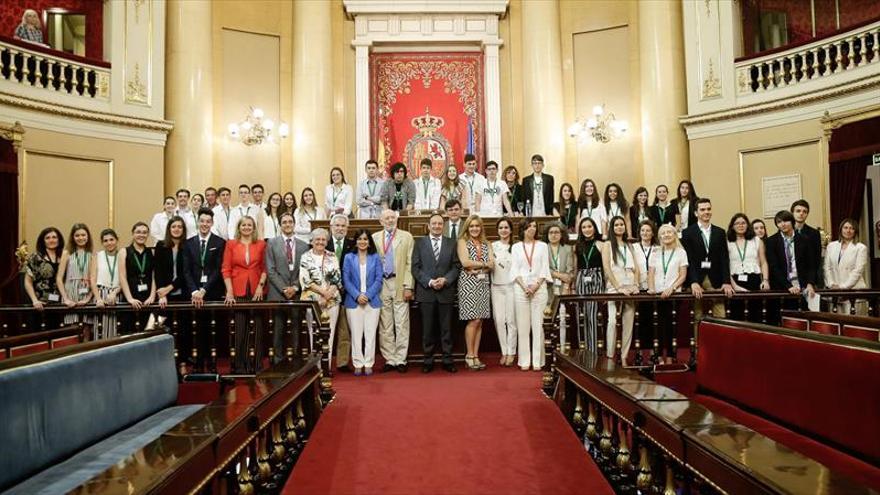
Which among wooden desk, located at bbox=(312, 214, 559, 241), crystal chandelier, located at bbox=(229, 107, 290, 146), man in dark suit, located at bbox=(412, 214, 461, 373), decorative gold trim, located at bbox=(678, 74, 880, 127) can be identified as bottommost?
man in dark suit, located at bbox=(412, 214, 461, 373)

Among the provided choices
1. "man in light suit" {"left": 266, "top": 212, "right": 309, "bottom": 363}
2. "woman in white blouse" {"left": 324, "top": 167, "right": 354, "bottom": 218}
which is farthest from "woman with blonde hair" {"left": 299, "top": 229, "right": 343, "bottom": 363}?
"woman in white blouse" {"left": 324, "top": 167, "right": 354, "bottom": 218}

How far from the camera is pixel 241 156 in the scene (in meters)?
10.9

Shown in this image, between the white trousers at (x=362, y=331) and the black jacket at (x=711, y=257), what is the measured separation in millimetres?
2831

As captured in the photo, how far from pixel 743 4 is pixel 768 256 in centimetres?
682

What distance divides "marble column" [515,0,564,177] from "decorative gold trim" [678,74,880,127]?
77.5 inches

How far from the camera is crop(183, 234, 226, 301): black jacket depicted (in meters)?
5.68

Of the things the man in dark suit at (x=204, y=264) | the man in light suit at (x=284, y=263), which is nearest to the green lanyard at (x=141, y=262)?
the man in dark suit at (x=204, y=264)

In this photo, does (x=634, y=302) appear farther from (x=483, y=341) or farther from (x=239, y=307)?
(x=239, y=307)

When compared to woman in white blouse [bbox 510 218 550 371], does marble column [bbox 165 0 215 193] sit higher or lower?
higher

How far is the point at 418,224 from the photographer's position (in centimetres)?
734

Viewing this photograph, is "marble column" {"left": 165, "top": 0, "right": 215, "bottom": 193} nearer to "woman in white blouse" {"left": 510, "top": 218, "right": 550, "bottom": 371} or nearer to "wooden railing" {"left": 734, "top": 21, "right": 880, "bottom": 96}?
"woman in white blouse" {"left": 510, "top": 218, "right": 550, "bottom": 371}

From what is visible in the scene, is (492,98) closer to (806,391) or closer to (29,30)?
(29,30)

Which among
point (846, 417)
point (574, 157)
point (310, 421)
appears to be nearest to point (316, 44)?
point (574, 157)

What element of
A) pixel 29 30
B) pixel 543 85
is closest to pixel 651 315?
pixel 543 85
